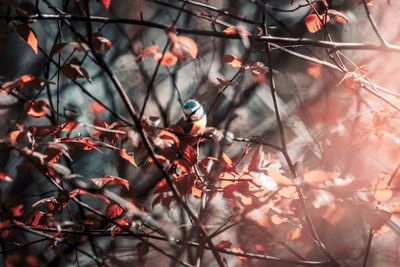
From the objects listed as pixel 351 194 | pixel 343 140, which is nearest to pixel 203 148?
pixel 343 140

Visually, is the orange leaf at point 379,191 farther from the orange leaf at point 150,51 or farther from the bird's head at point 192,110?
the bird's head at point 192,110

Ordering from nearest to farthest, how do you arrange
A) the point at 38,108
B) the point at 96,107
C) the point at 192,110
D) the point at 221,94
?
the point at 38,108, the point at 192,110, the point at 96,107, the point at 221,94

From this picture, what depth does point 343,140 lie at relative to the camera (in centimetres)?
213

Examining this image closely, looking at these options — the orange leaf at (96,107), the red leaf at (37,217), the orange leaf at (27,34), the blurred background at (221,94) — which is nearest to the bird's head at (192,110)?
the blurred background at (221,94)

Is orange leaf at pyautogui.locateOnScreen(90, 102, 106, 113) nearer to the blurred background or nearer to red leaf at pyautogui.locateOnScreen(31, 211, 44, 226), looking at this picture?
the blurred background

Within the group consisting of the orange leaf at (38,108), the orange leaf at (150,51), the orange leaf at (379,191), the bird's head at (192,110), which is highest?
the orange leaf at (150,51)

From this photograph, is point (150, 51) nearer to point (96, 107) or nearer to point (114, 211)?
point (114, 211)

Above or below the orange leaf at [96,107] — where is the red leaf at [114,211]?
below

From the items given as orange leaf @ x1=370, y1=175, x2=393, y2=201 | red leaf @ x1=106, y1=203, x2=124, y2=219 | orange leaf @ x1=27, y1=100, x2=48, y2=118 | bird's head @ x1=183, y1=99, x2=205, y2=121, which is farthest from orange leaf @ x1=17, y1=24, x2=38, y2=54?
orange leaf @ x1=370, y1=175, x2=393, y2=201

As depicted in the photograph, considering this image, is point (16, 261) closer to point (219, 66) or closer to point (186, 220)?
point (186, 220)

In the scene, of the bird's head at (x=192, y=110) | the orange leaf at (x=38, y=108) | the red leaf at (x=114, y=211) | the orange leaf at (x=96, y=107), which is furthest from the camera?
the orange leaf at (x=96, y=107)

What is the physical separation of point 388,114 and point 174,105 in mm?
1488

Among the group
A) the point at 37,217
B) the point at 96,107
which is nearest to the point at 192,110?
the point at 96,107

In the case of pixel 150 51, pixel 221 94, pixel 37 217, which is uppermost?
pixel 221 94
